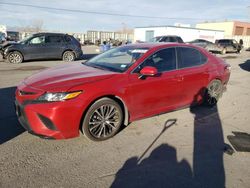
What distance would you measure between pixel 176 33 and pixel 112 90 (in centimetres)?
3382

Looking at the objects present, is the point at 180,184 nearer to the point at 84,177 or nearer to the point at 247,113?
the point at 84,177

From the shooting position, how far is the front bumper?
135 inches

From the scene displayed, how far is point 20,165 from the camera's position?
321cm

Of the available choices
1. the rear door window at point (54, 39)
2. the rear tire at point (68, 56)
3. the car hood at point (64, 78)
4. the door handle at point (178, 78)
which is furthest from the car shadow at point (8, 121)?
the rear tire at point (68, 56)

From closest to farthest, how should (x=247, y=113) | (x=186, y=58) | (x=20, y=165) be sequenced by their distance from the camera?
1. (x=20, y=165)
2. (x=186, y=58)
3. (x=247, y=113)

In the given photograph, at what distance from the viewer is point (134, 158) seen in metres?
3.48

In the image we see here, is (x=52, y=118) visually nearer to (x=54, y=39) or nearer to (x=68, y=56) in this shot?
(x=54, y=39)

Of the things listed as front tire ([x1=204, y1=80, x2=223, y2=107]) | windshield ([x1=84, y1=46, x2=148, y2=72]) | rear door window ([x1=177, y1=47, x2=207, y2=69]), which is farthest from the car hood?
front tire ([x1=204, y1=80, x2=223, y2=107])

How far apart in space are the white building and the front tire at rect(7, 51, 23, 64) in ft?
83.3

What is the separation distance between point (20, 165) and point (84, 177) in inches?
36.0

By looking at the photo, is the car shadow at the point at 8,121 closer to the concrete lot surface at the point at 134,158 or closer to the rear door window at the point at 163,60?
the concrete lot surface at the point at 134,158

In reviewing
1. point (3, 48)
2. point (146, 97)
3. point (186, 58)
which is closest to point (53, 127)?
point (146, 97)

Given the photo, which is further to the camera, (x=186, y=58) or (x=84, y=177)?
(x=186, y=58)

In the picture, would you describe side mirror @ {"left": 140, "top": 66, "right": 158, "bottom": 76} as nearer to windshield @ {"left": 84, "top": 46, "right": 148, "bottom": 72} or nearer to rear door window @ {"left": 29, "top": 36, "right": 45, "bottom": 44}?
windshield @ {"left": 84, "top": 46, "right": 148, "bottom": 72}
